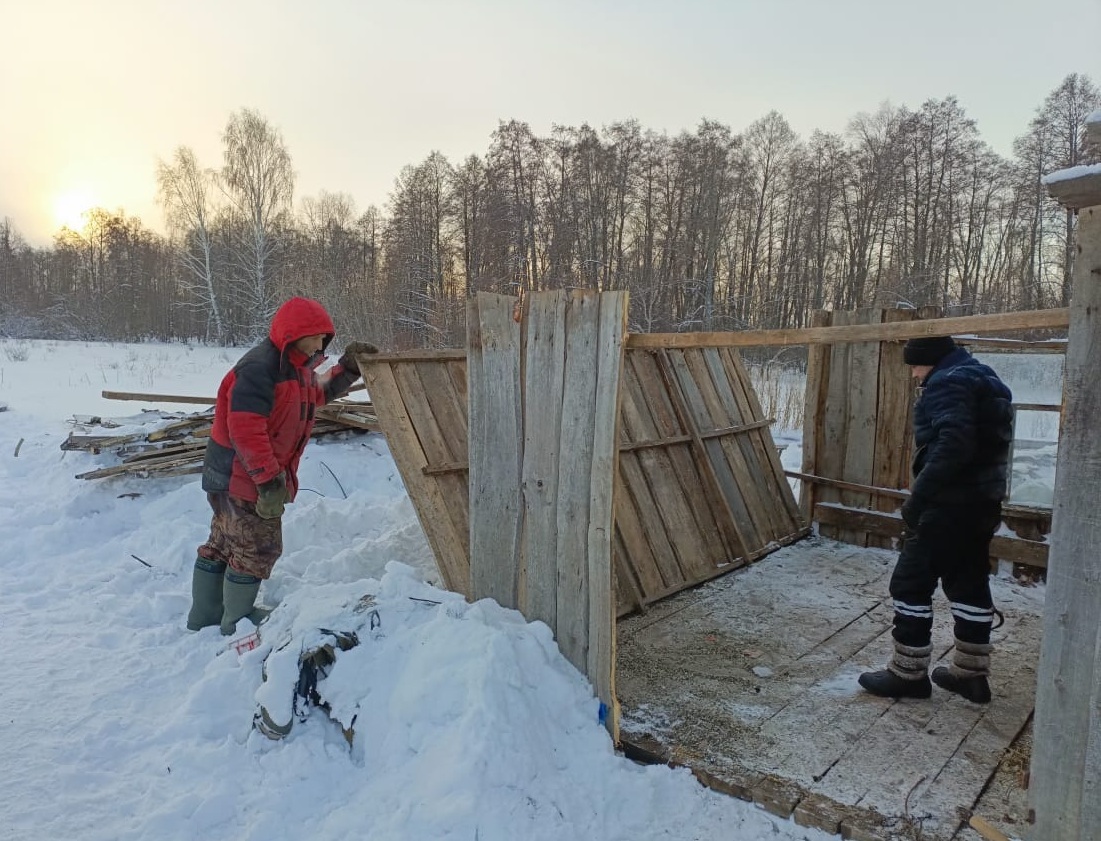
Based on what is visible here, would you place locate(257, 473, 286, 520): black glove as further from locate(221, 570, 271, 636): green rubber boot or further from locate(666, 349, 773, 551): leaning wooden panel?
locate(666, 349, 773, 551): leaning wooden panel

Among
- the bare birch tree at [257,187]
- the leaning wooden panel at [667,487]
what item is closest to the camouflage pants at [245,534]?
the leaning wooden panel at [667,487]

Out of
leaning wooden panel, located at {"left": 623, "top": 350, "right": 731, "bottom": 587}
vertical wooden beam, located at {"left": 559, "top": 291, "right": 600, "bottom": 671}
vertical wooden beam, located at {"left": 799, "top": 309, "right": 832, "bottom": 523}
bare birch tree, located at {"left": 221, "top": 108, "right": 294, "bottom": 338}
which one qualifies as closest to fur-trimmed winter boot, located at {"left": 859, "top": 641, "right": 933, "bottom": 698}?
vertical wooden beam, located at {"left": 559, "top": 291, "right": 600, "bottom": 671}

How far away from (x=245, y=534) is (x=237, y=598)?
432mm

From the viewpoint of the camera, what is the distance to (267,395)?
13.7ft

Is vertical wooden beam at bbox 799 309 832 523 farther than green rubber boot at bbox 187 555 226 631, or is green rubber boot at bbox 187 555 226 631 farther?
vertical wooden beam at bbox 799 309 832 523

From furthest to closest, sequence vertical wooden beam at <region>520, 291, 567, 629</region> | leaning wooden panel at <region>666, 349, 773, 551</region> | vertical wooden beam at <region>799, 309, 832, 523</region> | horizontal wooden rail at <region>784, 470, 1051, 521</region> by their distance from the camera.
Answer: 1. vertical wooden beam at <region>799, 309, 832, 523</region>
2. leaning wooden panel at <region>666, 349, 773, 551</region>
3. horizontal wooden rail at <region>784, 470, 1051, 521</region>
4. vertical wooden beam at <region>520, 291, 567, 629</region>

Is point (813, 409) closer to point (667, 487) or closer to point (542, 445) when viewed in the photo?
point (667, 487)

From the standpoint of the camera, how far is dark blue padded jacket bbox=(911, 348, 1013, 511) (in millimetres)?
3477

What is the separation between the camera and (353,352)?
4.48m

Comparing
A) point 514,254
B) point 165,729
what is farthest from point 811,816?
point 514,254

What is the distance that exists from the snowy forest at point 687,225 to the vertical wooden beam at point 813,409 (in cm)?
1980

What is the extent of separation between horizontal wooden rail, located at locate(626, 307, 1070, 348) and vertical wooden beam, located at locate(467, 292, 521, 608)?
0.74m

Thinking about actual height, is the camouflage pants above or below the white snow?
below

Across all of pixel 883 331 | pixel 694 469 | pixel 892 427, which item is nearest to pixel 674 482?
pixel 694 469
